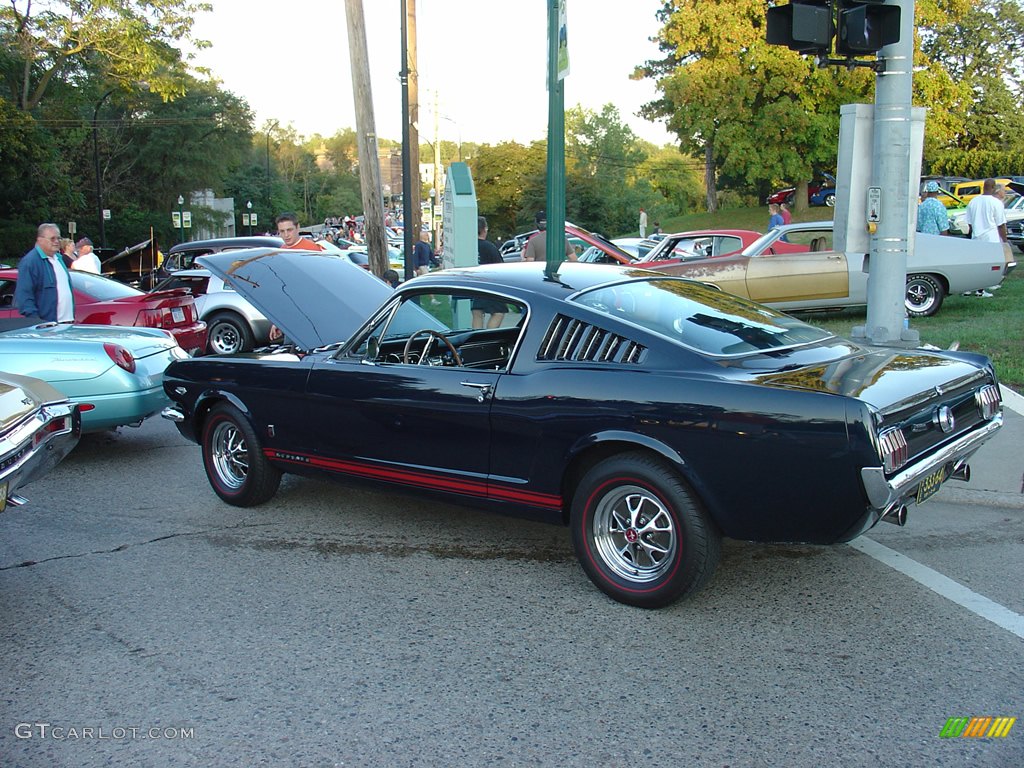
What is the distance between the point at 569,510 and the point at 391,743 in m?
1.65

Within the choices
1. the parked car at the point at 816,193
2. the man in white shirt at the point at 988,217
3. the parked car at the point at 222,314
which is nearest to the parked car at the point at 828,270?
the man in white shirt at the point at 988,217

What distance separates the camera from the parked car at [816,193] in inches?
1895

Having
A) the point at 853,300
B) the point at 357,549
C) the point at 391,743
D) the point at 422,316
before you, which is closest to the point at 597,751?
the point at 391,743

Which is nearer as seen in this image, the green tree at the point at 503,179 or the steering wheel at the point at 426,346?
the steering wheel at the point at 426,346

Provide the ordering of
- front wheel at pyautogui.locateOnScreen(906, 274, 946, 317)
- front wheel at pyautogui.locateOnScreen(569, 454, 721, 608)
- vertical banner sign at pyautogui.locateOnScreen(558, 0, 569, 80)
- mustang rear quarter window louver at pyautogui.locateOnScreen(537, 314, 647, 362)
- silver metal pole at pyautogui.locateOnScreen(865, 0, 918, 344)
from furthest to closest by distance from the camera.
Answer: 1. front wheel at pyautogui.locateOnScreen(906, 274, 946, 317)
2. vertical banner sign at pyautogui.locateOnScreen(558, 0, 569, 80)
3. silver metal pole at pyautogui.locateOnScreen(865, 0, 918, 344)
4. mustang rear quarter window louver at pyautogui.locateOnScreen(537, 314, 647, 362)
5. front wheel at pyautogui.locateOnScreen(569, 454, 721, 608)

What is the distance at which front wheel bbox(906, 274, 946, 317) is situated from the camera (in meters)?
13.0

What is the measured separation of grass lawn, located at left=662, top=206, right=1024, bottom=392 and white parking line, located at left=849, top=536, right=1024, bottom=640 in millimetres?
4497

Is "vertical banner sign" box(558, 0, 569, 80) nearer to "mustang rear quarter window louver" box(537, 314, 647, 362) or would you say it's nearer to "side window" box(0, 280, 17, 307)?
"mustang rear quarter window louver" box(537, 314, 647, 362)

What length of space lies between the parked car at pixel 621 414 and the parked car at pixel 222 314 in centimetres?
784

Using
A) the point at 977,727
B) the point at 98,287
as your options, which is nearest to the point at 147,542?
the point at 977,727

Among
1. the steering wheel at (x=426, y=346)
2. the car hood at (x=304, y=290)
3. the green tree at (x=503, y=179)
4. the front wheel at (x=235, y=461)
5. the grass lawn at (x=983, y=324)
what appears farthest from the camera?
the green tree at (x=503, y=179)

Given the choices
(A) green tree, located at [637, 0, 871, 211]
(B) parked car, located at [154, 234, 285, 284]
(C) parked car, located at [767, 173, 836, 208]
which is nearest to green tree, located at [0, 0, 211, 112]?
(B) parked car, located at [154, 234, 285, 284]

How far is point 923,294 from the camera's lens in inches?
517

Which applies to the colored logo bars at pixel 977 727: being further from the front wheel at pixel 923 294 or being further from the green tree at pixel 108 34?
the green tree at pixel 108 34
